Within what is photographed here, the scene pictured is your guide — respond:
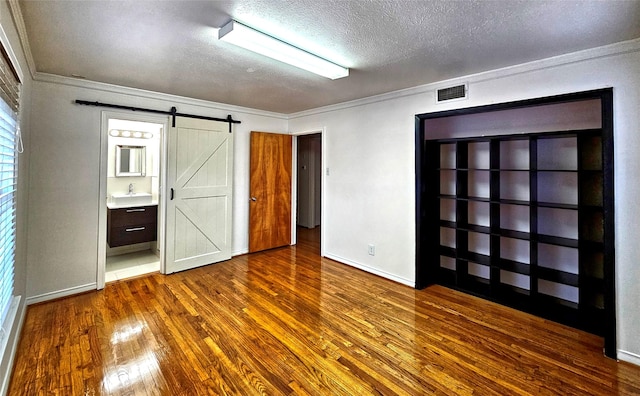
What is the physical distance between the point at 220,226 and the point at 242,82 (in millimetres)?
2224

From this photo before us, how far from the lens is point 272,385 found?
75.5 inches

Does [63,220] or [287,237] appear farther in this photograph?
[287,237]

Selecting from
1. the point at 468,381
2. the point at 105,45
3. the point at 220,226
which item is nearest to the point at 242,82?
the point at 105,45

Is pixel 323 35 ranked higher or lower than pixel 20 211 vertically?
higher

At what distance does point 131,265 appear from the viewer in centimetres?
434

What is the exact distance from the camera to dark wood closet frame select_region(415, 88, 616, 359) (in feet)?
7.41

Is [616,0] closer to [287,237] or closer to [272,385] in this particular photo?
[272,385]

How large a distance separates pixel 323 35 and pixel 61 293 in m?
3.78

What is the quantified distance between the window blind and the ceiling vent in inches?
140

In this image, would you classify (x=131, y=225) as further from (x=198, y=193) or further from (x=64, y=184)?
(x=64, y=184)

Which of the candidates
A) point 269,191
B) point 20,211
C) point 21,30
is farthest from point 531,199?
point 20,211

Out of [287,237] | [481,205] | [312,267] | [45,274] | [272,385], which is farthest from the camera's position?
[287,237]

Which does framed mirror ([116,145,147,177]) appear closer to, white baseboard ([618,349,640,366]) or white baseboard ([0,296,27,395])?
white baseboard ([0,296,27,395])

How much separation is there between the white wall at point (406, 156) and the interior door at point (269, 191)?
0.54m
